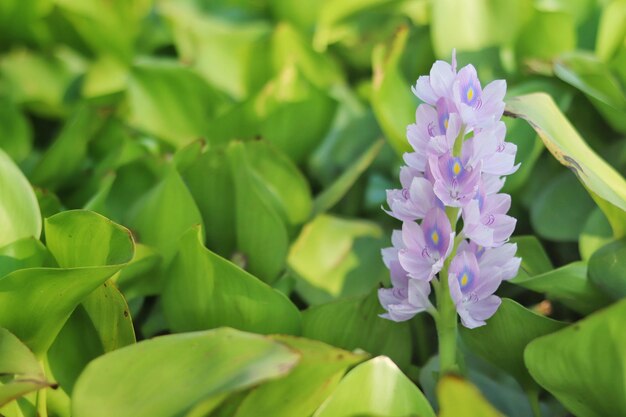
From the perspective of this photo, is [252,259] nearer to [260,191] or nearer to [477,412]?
[260,191]

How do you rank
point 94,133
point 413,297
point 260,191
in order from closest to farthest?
point 413,297 < point 260,191 < point 94,133

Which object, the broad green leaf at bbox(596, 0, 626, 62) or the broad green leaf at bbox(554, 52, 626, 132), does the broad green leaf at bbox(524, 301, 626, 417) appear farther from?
the broad green leaf at bbox(596, 0, 626, 62)

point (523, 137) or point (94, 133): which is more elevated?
point (523, 137)

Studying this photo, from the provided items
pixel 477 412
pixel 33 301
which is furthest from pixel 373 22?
pixel 477 412

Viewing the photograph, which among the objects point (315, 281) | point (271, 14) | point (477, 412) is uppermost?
point (477, 412)

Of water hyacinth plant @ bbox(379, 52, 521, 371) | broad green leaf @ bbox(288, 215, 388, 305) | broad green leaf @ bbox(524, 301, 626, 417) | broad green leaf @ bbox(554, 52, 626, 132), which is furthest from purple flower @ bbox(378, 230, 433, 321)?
broad green leaf @ bbox(554, 52, 626, 132)

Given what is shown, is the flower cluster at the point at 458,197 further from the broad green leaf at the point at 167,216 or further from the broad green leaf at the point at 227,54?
the broad green leaf at the point at 227,54

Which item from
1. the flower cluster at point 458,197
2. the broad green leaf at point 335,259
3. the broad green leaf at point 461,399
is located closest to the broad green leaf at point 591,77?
the broad green leaf at point 335,259
